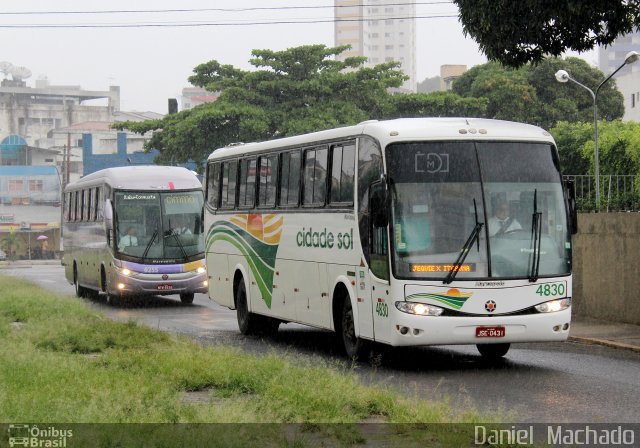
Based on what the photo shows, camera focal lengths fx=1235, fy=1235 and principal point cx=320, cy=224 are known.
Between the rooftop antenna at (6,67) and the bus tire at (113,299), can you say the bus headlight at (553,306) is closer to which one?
the bus tire at (113,299)

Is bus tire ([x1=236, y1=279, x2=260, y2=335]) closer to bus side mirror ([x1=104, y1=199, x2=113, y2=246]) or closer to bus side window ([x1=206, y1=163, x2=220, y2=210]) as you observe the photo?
bus side window ([x1=206, y1=163, x2=220, y2=210])

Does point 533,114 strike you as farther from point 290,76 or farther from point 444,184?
point 444,184

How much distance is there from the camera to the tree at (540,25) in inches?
608

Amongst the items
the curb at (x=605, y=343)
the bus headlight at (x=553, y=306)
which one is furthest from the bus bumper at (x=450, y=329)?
the curb at (x=605, y=343)

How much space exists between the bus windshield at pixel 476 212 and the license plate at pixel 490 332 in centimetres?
61

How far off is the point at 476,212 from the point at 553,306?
4.85 ft

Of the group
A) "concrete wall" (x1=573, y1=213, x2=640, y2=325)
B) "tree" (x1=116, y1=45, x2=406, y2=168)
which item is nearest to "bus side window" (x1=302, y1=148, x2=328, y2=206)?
"concrete wall" (x1=573, y1=213, x2=640, y2=325)

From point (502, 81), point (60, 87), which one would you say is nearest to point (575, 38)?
point (502, 81)

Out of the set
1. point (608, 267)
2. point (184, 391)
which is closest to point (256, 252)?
point (608, 267)

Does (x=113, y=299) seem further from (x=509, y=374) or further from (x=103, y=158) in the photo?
(x=103, y=158)

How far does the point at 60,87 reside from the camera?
164 meters

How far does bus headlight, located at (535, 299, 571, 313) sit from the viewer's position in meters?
14.6

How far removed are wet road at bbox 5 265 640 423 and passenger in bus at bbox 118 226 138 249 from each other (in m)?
6.82

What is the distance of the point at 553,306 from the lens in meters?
14.7
